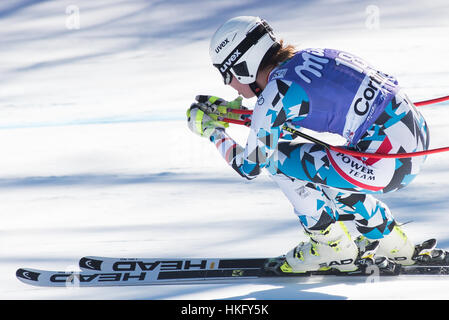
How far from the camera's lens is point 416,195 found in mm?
4965

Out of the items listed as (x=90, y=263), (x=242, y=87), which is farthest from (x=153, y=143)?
(x=242, y=87)

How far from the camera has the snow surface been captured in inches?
154

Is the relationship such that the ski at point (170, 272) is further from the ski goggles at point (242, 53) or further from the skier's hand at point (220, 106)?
the ski goggles at point (242, 53)

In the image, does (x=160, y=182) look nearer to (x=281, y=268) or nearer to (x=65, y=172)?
(x=65, y=172)

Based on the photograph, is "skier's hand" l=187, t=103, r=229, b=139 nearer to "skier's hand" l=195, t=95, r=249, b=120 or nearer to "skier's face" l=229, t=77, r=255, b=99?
"skier's hand" l=195, t=95, r=249, b=120

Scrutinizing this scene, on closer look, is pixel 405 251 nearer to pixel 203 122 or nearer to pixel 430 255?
pixel 430 255

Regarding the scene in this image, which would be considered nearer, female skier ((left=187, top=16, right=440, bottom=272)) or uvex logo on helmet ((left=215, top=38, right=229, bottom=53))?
female skier ((left=187, top=16, right=440, bottom=272))

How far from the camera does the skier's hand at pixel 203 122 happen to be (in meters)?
3.39

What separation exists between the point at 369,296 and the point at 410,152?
0.68 meters

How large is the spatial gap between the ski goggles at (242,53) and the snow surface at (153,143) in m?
0.28

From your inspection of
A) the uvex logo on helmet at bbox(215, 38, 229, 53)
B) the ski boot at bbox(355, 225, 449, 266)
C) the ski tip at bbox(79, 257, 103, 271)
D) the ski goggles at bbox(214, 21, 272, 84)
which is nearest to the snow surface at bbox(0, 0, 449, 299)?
the ski tip at bbox(79, 257, 103, 271)

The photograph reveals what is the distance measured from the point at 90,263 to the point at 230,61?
1.35m

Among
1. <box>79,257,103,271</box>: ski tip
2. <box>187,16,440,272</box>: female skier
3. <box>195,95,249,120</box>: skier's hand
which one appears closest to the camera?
<box>187,16,440,272</box>: female skier
